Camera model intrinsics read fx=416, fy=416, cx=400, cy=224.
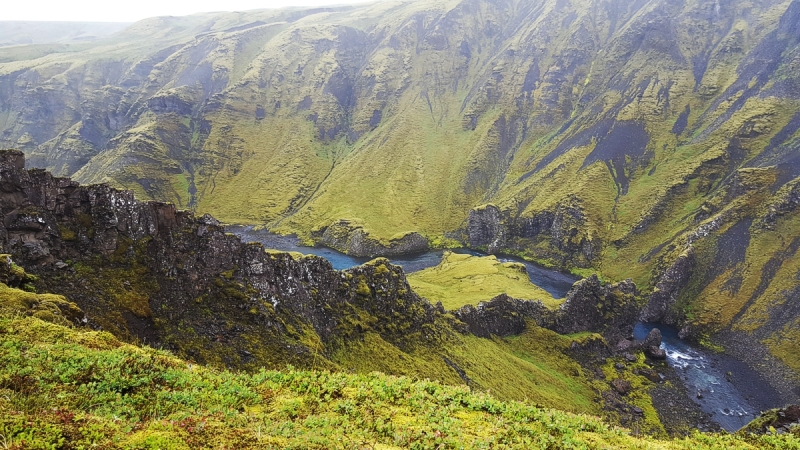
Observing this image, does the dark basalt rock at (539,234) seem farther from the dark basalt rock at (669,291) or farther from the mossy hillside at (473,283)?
the mossy hillside at (473,283)

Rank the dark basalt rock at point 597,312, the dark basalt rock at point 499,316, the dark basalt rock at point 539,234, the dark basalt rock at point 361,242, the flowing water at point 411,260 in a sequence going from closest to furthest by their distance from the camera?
the dark basalt rock at point 499,316
the dark basalt rock at point 597,312
the flowing water at point 411,260
the dark basalt rock at point 539,234
the dark basalt rock at point 361,242

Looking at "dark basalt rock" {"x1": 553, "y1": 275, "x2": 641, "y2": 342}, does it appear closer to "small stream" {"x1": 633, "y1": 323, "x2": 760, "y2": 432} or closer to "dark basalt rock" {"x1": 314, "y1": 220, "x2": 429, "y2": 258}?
"small stream" {"x1": 633, "y1": 323, "x2": 760, "y2": 432}

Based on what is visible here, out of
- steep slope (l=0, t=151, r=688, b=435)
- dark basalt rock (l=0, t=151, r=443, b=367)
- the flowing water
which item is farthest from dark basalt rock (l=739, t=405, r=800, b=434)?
the flowing water

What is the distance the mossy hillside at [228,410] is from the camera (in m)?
11.0

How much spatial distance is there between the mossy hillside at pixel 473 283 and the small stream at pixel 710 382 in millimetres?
28013

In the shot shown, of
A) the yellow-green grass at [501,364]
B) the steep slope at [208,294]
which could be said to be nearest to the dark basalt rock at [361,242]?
the yellow-green grass at [501,364]

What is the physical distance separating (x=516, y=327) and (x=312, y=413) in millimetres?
67965

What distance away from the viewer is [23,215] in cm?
2923

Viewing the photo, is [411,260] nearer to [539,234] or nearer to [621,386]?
[539,234]


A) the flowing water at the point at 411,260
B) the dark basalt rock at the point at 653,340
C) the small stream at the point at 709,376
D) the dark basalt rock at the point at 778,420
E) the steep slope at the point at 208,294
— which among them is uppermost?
the steep slope at the point at 208,294

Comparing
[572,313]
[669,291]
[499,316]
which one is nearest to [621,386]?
[572,313]

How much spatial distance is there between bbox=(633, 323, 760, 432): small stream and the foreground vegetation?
229ft

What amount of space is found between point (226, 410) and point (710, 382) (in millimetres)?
99368

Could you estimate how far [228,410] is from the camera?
45.8ft
